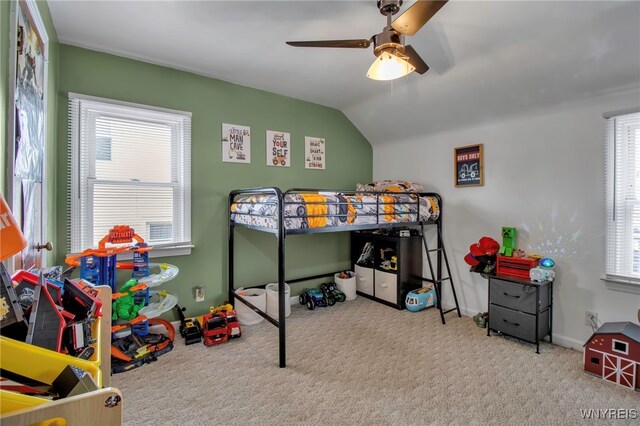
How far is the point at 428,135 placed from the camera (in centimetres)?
358

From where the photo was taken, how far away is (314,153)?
3758 millimetres

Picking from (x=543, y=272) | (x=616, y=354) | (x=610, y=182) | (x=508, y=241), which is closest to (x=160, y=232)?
(x=508, y=241)

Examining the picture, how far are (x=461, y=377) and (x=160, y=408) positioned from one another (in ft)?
6.50

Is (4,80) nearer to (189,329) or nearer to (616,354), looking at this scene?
(189,329)

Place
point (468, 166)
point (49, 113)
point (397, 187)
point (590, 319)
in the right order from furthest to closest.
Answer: point (397, 187) → point (468, 166) → point (590, 319) → point (49, 113)

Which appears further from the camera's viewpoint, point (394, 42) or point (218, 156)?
point (218, 156)

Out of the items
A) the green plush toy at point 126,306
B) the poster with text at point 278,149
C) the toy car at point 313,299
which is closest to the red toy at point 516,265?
the toy car at point 313,299

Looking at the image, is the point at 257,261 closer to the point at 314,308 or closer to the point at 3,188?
the point at 314,308

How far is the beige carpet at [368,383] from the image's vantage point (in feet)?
5.81

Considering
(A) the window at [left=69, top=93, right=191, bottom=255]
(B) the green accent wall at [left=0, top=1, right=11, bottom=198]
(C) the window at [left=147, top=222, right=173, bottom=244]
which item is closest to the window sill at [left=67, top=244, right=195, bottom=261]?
(A) the window at [left=69, top=93, right=191, bottom=255]

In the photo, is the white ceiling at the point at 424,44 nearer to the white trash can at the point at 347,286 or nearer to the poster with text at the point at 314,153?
the poster with text at the point at 314,153

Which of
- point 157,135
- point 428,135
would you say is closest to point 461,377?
point 428,135

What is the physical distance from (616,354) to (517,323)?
63 centimetres

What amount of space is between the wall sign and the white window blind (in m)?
0.97
